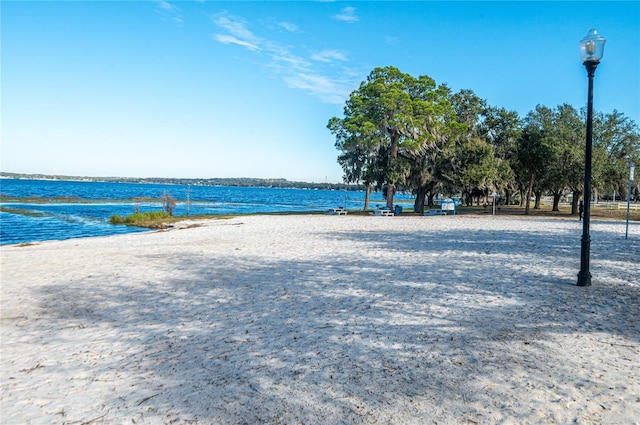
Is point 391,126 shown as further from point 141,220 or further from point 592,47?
point 592,47

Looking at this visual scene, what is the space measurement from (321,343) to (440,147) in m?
30.4

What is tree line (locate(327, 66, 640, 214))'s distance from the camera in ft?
103

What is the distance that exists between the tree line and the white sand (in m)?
21.5

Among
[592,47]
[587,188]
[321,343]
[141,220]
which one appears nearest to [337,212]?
[141,220]

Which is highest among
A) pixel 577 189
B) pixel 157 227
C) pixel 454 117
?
pixel 454 117

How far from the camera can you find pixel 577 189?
33375 mm

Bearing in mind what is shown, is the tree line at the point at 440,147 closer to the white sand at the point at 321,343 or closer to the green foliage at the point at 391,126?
the green foliage at the point at 391,126

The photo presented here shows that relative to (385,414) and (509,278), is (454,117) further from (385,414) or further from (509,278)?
(385,414)

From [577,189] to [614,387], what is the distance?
3401 centimetres

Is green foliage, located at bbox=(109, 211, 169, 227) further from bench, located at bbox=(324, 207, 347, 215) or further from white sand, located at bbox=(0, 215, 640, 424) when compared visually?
white sand, located at bbox=(0, 215, 640, 424)

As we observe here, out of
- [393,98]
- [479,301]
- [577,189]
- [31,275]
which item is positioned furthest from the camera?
[577,189]

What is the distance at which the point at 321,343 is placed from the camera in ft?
17.5

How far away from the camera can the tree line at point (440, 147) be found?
31.2 m

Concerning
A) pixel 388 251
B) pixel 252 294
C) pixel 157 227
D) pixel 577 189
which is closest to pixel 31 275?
pixel 252 294
